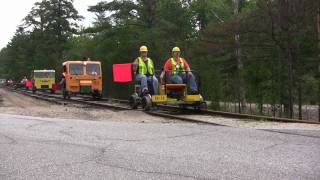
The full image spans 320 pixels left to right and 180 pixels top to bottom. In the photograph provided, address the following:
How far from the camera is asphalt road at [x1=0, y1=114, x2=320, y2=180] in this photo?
25.8 feet

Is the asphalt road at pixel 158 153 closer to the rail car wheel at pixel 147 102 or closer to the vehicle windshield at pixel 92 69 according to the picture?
the rail car wheel at pixel 147 102

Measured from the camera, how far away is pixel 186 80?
19.2 m

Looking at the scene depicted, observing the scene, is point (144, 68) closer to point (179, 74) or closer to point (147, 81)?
point (147, 81)

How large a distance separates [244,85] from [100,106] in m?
6.87

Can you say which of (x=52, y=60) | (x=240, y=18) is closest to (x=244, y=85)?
(x=240, y=18)

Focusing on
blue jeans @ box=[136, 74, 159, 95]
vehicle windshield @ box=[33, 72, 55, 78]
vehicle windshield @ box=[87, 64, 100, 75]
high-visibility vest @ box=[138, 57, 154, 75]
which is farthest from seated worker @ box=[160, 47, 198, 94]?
vehicle windshield @ box=[33, 72, 55, 78]

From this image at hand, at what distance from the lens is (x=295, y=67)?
22578mm

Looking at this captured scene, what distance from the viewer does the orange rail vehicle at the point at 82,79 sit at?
33344 mm

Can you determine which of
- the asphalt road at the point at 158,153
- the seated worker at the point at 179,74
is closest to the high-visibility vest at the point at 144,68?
the seated worker at the point at 179,74

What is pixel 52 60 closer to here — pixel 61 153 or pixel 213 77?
pixel 213 77

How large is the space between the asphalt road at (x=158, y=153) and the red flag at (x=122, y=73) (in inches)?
668

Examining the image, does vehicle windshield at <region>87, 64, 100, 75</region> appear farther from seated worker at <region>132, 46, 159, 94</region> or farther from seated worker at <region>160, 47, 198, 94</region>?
seated worker at <region>160, 47, 198, 94</region>

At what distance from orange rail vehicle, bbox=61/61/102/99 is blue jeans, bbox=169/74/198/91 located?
1446 cm

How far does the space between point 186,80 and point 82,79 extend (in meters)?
15.5
